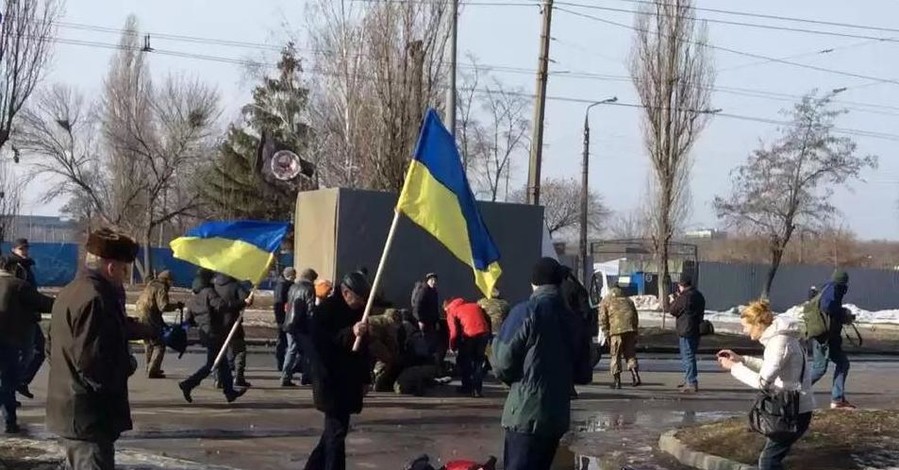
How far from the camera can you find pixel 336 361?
882cm

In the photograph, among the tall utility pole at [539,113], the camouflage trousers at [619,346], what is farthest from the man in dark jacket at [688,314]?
the tall utility pole at [539,113]

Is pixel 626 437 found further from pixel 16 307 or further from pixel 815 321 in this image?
pixel 16 307

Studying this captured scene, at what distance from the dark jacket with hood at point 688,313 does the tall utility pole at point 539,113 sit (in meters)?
8.42

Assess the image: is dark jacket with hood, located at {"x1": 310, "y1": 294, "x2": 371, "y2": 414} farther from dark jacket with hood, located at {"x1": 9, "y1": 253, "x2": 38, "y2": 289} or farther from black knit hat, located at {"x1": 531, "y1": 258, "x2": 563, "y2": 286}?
dark jacket with hood, located at {"x1": 9, "y1": 253, "x2": 38, "y2": 289}

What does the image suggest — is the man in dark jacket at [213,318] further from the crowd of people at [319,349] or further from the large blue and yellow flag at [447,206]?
the large blue and yellow flag at [447,206]

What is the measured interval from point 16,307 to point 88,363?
235 inches

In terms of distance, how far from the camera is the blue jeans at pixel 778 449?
8.66 m

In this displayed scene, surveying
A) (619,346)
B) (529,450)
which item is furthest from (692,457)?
(619,346)

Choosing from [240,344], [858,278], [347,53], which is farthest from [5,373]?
[858,278]

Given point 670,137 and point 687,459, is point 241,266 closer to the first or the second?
point 687,459

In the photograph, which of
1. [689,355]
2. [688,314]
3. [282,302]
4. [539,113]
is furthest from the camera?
[539,113]

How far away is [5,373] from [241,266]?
3228 mm

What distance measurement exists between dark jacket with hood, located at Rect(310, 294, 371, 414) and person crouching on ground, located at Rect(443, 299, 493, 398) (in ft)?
26.9

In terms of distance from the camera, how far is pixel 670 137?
41031 mm
